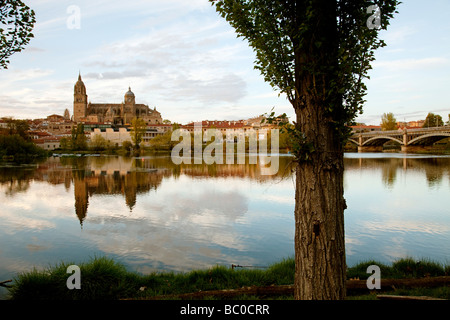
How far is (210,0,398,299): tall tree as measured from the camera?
3865 millimetres

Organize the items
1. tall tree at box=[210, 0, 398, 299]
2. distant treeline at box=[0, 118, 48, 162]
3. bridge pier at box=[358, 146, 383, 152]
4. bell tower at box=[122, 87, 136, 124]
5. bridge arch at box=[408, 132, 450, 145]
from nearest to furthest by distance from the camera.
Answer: tall tree at box=[210, 0, 398, 299]
distant treeline at box=[0, 118, 48, 162]
bridge arch at box=[408, 132, 450, 145]
bridge pier at box=[358, 146, 383, 152]
bell tower at box=[122, 87, 136, 124]

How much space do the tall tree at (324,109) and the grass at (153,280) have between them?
1533 millimetres

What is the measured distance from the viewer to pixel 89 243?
947 centimetres

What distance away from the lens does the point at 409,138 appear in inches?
2692

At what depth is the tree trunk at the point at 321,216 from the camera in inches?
152

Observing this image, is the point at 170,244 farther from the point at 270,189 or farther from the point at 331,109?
the point at 270,189

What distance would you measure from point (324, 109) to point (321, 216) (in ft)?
4.23

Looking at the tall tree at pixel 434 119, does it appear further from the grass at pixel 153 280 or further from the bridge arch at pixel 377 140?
the grass at pixel 153 280

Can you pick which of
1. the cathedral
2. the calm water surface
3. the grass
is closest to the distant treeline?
the calm water surface

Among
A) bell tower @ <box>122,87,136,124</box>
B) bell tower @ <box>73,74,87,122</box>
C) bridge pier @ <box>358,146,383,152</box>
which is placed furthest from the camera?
bell tower @ <box>73,74,87,122</box>

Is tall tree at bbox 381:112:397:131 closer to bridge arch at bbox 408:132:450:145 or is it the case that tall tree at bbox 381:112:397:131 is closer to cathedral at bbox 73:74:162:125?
bridge arch at bbox 408:132:450:145

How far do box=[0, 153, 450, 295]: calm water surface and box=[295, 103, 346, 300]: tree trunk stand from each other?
48cm

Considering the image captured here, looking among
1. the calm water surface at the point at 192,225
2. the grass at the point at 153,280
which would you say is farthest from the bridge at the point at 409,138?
the grass at the point at 153,280
